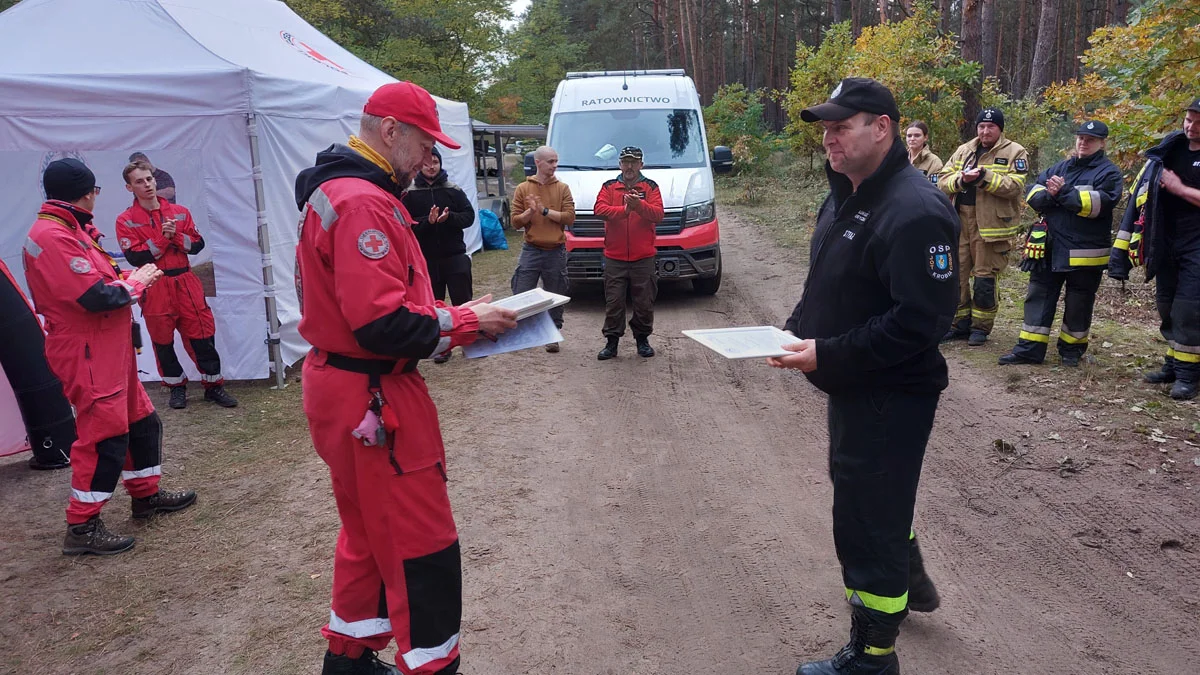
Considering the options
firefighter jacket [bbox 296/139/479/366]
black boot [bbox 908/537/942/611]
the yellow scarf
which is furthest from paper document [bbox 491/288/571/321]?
black boot [bbox 908/537/942/611]

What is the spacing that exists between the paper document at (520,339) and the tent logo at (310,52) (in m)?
7.68

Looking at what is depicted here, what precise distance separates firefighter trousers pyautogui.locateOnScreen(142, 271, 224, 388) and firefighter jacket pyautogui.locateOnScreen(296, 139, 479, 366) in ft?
15.5

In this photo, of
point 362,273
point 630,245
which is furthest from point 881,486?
point 630,245

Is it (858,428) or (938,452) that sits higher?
(858,428)

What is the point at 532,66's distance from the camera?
27781 mm

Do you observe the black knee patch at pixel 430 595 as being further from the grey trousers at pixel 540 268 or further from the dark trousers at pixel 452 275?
the grey trousers at pixel 540 268

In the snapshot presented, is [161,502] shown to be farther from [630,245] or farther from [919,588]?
[630,245]

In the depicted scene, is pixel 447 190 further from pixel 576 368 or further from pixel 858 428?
pixel 858 428

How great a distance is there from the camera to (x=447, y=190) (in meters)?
7.27

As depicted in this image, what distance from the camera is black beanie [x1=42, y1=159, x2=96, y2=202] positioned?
169 inches

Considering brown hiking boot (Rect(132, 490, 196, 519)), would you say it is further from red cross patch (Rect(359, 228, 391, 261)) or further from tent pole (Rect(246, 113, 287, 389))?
red cross patch (Rect(359, 228, 391, 261))

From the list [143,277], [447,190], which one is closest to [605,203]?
[447,190]

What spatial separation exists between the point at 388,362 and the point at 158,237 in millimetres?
4918

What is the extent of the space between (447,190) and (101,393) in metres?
3.70
